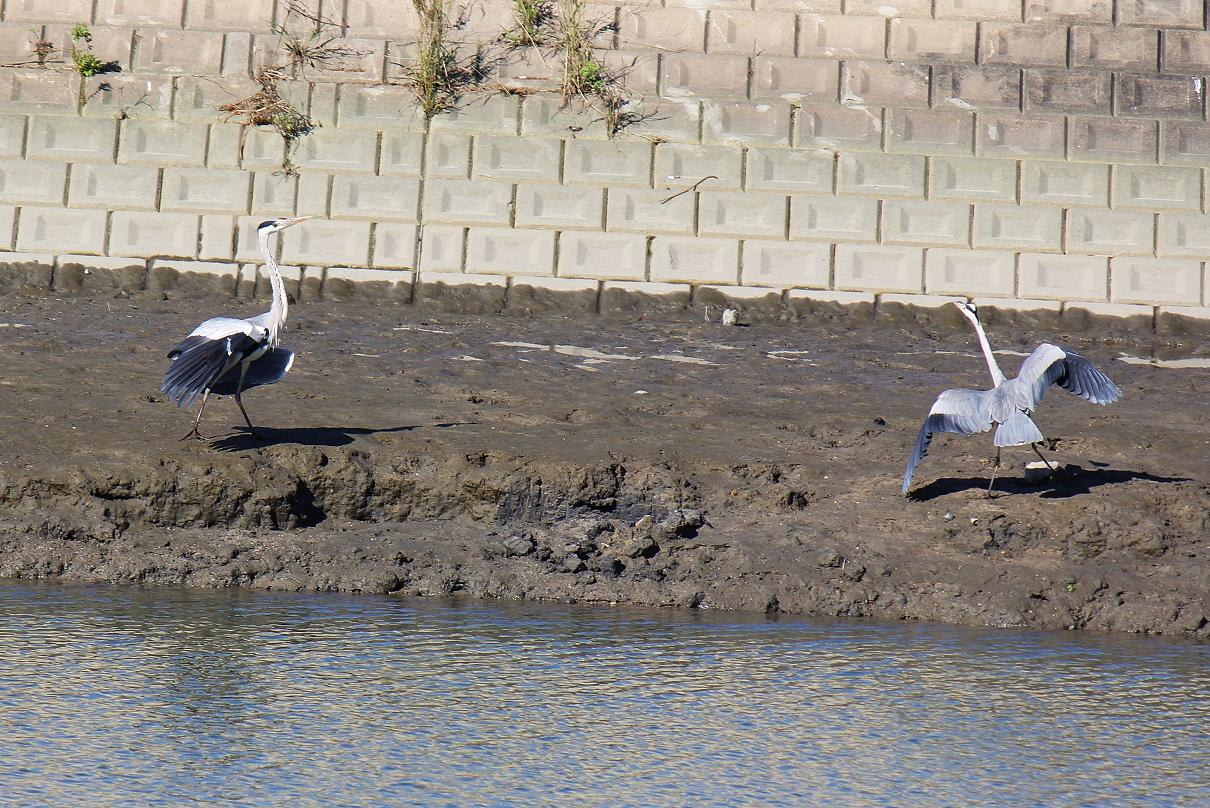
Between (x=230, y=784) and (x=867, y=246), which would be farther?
(x=867, y=246)

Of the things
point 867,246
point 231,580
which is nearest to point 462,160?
point 867,246

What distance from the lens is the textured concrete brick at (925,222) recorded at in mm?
9852

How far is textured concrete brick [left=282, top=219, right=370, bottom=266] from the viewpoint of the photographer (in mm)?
9852

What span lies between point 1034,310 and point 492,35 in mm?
4439

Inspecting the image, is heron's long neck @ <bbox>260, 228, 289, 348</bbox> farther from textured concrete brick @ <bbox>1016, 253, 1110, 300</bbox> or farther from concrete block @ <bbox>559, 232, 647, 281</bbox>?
textured concrete brick @ <bbox>1016, 253, 1110, 300</bbox>

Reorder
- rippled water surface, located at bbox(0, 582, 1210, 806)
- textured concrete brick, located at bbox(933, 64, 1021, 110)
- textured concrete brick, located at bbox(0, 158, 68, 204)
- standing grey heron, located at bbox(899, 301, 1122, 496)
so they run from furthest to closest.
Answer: textured concrete brick, located at bbox(933, 64, 1021, 110), textured concrete brick, located at bbox(0, 158, 68, 204), standing grey heron, located at bbox(899, 301, 1122, 496), rippled water surface, located at bbox(0, 582, 1210, 806)

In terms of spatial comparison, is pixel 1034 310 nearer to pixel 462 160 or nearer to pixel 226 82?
pixel 462 160

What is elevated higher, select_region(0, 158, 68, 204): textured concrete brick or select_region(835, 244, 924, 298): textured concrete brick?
select_region(0, 158, 68, 204): textured concrete brick

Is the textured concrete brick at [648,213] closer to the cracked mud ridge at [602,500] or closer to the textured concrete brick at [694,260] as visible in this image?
the textured concrete brick at [694,260]

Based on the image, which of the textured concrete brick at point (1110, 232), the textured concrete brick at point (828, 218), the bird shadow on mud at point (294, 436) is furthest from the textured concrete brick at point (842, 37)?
the bird shadow on mud at point (294, 436)

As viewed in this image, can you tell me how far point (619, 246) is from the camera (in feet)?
32.6

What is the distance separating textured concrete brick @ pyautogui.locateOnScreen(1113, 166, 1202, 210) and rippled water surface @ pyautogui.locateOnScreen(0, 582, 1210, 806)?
5.37 metres

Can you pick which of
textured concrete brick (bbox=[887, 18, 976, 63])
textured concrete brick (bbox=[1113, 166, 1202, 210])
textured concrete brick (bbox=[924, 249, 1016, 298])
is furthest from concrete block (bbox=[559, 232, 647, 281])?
textured concrete brick (bbox=[1113, 166, 1202, 210])

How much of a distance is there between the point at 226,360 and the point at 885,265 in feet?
17.1
